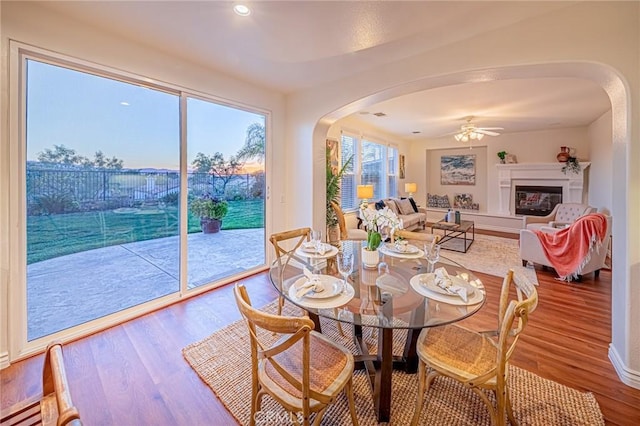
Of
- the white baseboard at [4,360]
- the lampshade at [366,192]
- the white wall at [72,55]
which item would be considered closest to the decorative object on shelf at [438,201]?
the lampshade at [366,192]

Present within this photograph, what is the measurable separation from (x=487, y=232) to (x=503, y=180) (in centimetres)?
151

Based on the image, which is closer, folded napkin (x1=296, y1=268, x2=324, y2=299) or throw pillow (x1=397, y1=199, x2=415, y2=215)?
folded napkin (x1=296, y1=268, x2=324, y2=299)

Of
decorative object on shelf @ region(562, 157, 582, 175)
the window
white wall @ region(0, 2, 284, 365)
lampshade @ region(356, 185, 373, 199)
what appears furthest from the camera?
decorative object on shelf @ region(562, 157, 582, 175)

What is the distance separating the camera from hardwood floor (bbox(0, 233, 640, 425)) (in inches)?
64.5

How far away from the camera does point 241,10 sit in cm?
205

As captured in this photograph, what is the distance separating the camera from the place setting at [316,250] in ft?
7.44

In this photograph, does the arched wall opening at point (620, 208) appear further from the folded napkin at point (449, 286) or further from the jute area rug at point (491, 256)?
the jute area rug at point (491, 256)

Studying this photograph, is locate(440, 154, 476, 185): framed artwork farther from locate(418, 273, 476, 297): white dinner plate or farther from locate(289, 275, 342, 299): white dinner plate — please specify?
locate(289, 275, 342, 299): white dinner plate

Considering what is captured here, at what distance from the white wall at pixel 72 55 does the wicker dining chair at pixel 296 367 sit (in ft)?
6.68

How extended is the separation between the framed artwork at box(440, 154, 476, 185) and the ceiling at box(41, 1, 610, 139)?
416 centimetres

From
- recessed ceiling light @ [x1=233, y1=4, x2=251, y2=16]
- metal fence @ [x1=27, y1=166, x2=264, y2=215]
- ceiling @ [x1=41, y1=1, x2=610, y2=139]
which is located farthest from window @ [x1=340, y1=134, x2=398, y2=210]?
recessed ceiling light @ [x1=233, y1=4, x2=251, y2=16]

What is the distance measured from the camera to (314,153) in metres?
3.81

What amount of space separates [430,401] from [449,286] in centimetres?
76

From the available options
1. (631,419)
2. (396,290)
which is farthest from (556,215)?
(396,290)
